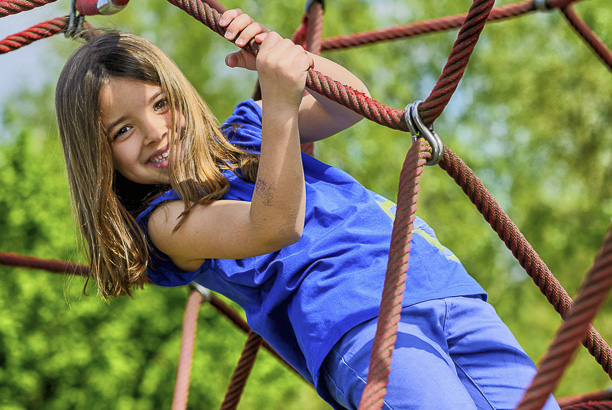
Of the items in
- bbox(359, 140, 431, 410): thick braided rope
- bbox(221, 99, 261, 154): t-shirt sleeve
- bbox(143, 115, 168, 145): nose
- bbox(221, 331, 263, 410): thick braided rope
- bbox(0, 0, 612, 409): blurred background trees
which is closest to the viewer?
bbox(359, 140, 431, 410): thick braided rope

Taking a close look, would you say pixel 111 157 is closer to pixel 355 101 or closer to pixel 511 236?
pixel 355 101

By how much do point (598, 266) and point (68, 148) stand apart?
737 millimetres

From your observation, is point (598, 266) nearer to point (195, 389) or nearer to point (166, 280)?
point (166, 280)

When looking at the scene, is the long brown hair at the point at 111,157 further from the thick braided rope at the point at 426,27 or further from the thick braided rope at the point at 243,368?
the thick braided rope at the point at 426,27

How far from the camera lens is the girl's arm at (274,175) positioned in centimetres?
77

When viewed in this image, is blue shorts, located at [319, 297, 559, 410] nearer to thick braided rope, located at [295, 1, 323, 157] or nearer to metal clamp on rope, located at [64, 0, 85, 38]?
metal clamp on rope, located at [64, 0, 85, 38]

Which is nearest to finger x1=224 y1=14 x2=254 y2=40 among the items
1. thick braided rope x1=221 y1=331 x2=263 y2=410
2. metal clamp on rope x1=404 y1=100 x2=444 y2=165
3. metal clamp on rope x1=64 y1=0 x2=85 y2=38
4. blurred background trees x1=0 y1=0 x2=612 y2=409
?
metal clamp on rope x1=404 y1=100 x2=444 y2=165

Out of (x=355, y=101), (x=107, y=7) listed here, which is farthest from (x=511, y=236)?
(x=107, y=7)

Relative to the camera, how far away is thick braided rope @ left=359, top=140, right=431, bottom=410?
2.23 ft

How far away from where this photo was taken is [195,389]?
12.2ft

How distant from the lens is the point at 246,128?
109cm

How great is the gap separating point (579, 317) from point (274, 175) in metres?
0.38

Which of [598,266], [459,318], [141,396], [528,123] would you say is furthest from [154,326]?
[528,123]

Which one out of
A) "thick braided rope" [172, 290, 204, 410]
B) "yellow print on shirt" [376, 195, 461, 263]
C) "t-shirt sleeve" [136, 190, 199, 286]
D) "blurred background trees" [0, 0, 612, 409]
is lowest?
"blurred background trees" [0, 0, 612, 409]
